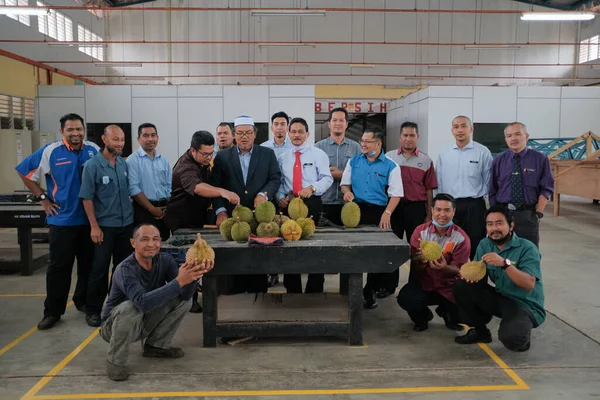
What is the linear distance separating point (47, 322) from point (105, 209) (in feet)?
3.26

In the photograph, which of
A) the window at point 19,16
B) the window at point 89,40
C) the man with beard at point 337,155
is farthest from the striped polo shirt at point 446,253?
the window at point 89,40

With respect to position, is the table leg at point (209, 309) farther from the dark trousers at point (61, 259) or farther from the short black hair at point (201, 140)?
the dark trousers at point (61, 259)

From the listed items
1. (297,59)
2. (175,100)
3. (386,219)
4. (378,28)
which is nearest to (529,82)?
(378,28)

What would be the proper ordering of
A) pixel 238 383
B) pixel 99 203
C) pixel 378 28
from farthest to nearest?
pixel 378 28 → pixel 99 203 → pixel 238 383

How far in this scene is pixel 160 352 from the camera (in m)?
3.45

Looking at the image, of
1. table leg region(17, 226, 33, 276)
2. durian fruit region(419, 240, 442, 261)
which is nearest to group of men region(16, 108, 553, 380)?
durian fruit region(419, 240, 442, 261)

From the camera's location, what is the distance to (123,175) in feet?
13.7

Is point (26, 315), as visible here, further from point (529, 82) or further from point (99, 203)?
point (529, 82)

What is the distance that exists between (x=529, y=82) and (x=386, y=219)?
19.6 meters

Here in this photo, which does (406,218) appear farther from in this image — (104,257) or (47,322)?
(47,322)

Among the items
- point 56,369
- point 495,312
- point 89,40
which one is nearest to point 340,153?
point 495,312

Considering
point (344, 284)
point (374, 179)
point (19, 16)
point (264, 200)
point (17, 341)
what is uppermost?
point (19, 16)

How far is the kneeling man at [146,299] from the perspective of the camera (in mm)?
3094

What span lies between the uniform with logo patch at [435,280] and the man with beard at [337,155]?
121 cm
